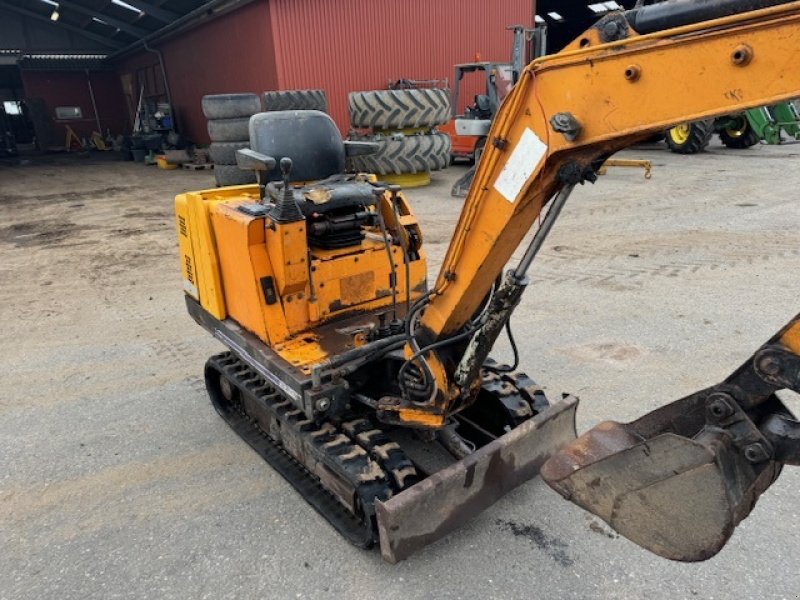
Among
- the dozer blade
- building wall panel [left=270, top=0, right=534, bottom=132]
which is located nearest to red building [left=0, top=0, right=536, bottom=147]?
building wall panel [left=270, top=0, right=534, bottom=132]

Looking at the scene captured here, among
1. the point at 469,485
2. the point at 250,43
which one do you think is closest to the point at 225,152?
the point at 250,43

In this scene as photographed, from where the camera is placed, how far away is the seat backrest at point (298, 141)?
3.89 meters

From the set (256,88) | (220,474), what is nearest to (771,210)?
(220,474)

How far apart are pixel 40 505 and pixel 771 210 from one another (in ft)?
32.2

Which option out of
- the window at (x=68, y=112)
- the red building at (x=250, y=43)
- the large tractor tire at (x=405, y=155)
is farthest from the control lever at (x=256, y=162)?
the window at (x=68, y=112)

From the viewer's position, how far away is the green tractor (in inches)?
565

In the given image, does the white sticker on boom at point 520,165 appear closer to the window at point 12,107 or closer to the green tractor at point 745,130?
the green tractor at point 745,130

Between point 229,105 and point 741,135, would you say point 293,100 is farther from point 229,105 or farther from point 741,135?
point 741,135

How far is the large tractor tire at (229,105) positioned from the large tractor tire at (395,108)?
253cm

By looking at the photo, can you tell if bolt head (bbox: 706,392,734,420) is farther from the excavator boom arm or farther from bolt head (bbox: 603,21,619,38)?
bolt head (bbox: 603,21,619,38)

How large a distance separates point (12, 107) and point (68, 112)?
327 centimetres

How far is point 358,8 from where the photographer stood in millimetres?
14312

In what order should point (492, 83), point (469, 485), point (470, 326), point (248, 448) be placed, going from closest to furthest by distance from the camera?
point (469, 485) → point (470, 326) → point (248, 448) → point (492, 83)

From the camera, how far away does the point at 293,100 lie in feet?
41.2
